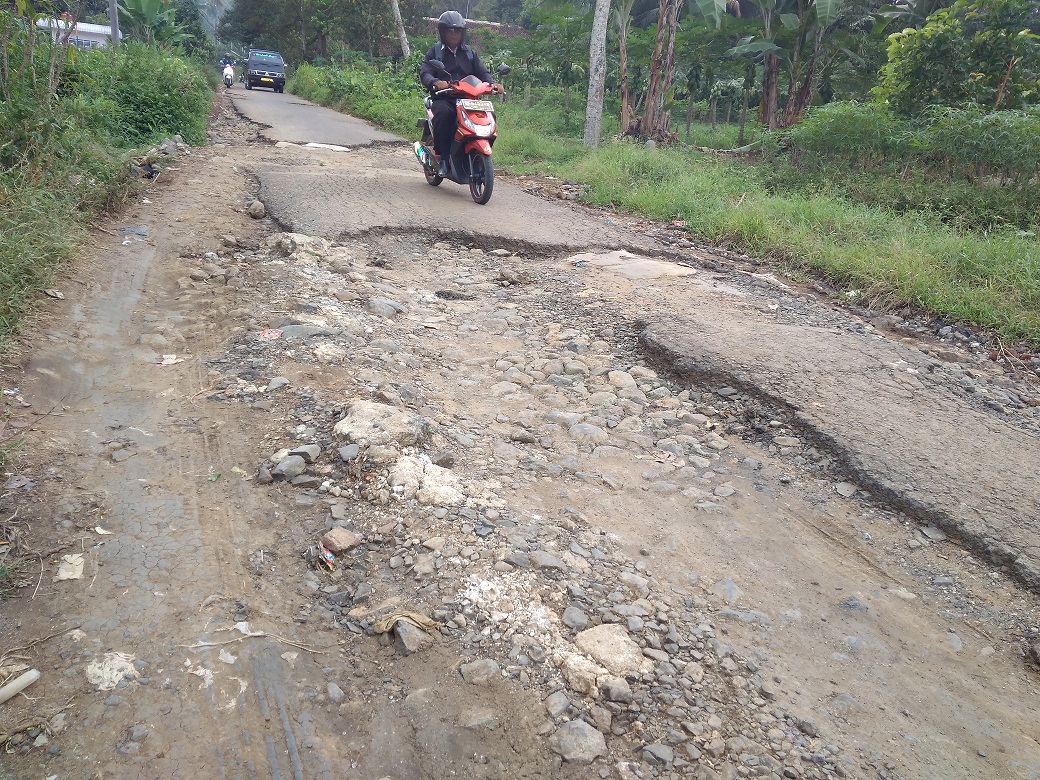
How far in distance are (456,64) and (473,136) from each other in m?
0.87

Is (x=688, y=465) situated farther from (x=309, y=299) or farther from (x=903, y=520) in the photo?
(x=309, y=299)

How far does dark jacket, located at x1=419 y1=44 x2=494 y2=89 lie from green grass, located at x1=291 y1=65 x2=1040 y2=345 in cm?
172

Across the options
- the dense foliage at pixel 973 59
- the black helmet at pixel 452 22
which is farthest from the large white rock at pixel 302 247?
the dense foliage at pixel 973 59

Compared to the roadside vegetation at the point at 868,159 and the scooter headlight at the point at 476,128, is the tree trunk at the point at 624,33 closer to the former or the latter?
the roadside vegetation at the point at 868,159

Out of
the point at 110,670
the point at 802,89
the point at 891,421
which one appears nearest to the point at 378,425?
the point at 110,670

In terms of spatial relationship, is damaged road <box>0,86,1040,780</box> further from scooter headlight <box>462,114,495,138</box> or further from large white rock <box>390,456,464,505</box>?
scooter headlight <box>462,114,495,138</box>

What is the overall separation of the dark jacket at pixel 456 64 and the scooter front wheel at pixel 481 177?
2.28 feet

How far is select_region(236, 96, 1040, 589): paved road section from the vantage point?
94.2 inches

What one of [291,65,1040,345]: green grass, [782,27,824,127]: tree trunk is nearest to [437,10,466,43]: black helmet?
[291,65,1040,345]: green grass

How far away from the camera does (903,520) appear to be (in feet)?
7.86

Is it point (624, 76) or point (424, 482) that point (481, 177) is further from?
point (624, 76)

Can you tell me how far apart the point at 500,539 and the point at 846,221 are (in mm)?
4913

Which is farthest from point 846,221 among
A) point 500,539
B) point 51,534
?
point 51,534

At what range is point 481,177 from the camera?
20.1 feet
